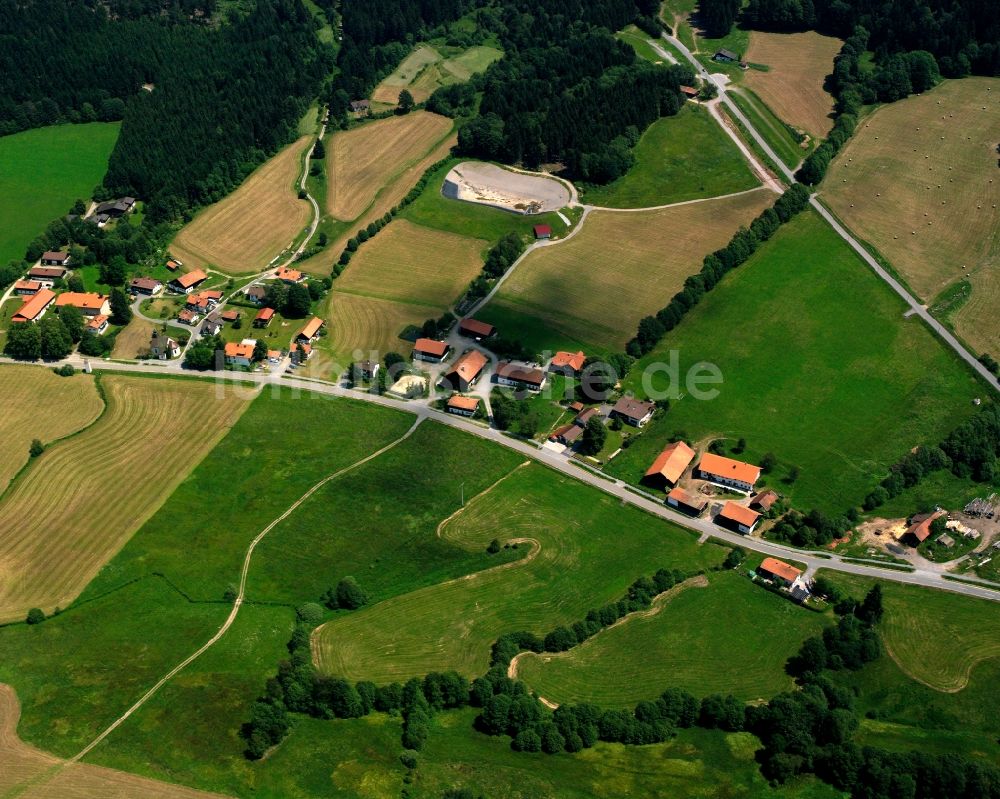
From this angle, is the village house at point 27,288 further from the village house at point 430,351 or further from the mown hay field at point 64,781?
the mown hay field at point 64,781

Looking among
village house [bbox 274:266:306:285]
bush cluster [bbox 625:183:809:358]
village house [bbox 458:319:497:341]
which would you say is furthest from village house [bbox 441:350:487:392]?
village house [bbox 274:266:306:285]

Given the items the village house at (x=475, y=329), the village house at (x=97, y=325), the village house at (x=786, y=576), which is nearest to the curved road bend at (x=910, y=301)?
the village house at (x=786, y=576)

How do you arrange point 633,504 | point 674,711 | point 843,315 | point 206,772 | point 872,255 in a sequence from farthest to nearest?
point 872,255
point 843,315
point 633,504
point 674,711
point 206,772

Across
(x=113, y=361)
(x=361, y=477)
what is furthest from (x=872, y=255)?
(x=113, y=361)

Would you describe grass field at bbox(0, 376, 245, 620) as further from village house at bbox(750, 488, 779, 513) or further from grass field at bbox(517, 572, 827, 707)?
village house at bbox(750, 488, 779, 513)

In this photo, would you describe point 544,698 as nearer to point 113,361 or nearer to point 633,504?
point 633,504

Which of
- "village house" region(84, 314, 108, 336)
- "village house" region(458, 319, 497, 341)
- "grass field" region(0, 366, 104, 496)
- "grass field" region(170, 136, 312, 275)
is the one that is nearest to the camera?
"grass field" region(0, 366, 104, 496)
